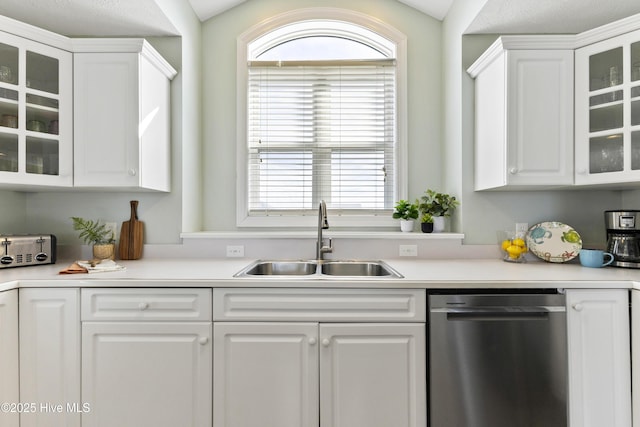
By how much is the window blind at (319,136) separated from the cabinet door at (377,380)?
47.1 inches

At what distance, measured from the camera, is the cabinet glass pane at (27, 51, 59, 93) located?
180cm

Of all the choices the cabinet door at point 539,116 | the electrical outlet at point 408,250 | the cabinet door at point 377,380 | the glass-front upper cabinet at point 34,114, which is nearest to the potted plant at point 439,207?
the electrical outlet at point 408,250

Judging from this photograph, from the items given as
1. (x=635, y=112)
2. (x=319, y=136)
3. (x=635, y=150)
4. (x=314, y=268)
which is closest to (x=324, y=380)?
(x=314, y=268)

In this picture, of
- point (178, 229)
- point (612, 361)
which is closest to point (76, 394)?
point (178, 229)

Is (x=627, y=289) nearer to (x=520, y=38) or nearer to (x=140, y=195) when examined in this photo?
(x=520, y=38)

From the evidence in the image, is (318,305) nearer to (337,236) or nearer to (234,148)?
(337,236)

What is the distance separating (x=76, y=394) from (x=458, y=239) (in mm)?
2193

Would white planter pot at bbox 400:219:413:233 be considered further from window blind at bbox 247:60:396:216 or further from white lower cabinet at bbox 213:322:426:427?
white lower cabinet at bbox 213:322:426:427

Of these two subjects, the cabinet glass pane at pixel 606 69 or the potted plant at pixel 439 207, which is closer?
the cabinet glass pane at pixel 606 69

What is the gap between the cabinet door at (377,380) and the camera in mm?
1517

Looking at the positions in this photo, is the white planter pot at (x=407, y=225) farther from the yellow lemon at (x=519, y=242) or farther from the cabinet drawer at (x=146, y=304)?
the cabinet drawer at (x=146, y=304)

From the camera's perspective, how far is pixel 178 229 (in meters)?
2.21

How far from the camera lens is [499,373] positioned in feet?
4.92

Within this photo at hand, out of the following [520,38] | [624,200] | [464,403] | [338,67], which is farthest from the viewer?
[338,67]
